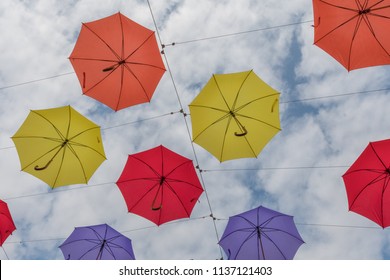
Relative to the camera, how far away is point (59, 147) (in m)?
14.1

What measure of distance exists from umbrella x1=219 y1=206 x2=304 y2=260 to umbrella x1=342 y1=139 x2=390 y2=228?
8.34 feet

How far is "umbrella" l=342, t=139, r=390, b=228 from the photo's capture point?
44.1 feet

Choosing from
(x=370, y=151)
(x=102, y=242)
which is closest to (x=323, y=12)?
(x=370, y=151)

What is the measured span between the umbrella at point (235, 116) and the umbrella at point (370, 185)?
316 cm

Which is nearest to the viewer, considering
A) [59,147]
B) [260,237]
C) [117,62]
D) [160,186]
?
[117,62]

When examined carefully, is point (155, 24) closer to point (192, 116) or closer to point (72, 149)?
point (192, 116)

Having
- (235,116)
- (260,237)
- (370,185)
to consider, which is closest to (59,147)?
(235,116)

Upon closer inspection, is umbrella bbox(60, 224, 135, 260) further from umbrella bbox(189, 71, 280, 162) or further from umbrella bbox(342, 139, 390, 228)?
umbrella bbox(342, 139, 390, 228)

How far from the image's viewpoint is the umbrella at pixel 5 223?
594 inches

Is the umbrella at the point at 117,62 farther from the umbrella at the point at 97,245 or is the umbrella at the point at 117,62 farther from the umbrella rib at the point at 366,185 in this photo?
the umbrella rib at the point at 366,185

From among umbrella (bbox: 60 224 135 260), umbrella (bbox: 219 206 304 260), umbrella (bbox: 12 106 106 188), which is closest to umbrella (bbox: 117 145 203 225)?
umbrella (bbox: 12 106 106 188)

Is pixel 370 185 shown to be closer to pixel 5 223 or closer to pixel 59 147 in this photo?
pixel 59 147

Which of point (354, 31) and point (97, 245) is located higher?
point (354, 31)

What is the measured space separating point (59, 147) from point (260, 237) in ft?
27.8
